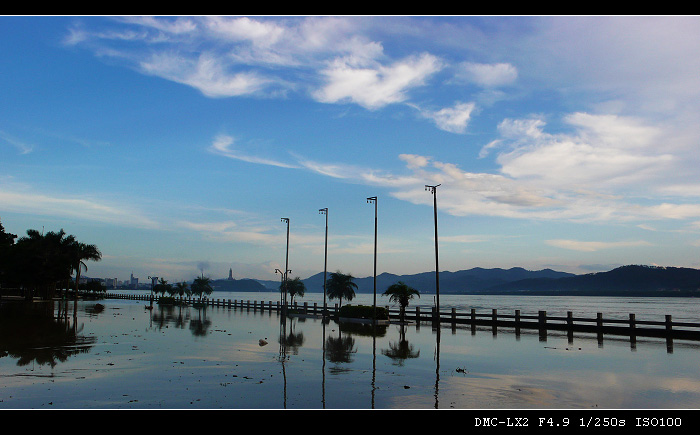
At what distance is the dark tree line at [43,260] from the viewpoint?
81.8m

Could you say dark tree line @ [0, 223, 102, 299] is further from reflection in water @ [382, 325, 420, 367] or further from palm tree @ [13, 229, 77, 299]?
reflection in water @ [382, 325, 420, 367]

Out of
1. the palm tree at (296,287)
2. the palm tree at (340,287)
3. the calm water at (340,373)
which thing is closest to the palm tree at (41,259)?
the palm tree at (296,287)

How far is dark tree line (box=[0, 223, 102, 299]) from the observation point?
8175 centimetres

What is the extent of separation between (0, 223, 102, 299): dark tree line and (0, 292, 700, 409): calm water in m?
64.0

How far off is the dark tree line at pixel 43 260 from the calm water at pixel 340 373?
64.0 m

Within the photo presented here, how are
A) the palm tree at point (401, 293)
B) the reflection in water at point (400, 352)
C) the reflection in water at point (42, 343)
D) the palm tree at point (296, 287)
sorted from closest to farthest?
the reflection in water at point (42, 343)
the reflection in water at point (400, 352)
the palm tree at point (401, 293)
the palm tree at point (296, 287)

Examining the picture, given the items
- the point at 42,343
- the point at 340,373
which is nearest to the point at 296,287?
the point at 42,343

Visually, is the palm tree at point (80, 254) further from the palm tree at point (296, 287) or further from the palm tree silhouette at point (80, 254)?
the palm tree at point (296, 287)

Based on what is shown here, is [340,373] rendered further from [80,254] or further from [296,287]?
[80,254]

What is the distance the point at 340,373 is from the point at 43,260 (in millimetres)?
84560

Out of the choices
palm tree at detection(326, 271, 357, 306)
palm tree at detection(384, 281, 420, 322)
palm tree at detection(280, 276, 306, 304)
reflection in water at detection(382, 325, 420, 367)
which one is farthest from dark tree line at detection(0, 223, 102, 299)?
reflection in water at detection(382, 325, 420, 367)
